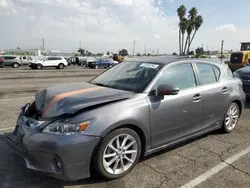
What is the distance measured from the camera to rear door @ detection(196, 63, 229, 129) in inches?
173

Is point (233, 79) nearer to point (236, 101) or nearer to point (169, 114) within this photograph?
point (236, 101)

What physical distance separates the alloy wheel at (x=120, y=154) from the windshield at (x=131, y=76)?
2.43 feet

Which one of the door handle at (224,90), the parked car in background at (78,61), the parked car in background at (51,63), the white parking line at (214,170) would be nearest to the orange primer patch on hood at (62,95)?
the white parking line at (214,170)

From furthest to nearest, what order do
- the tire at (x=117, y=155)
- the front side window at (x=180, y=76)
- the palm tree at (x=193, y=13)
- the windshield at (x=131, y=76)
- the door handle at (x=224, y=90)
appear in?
1. the palm tree at (x=193, y=13)
2. the door handle at (x=224, y=90)
3. the front side window at (x=180, y=76)
4. the windshield at (x=131, y=76)
5. the tire at (x=117, y=155)

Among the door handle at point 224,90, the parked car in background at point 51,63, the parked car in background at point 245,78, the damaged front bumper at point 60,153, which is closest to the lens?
the damaged front bumper at point 60,153

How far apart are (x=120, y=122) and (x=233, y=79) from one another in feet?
10.1

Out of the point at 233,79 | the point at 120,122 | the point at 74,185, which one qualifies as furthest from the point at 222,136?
the point at 74,185

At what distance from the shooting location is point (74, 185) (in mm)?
3125

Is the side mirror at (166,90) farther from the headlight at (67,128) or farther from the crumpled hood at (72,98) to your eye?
the headlight at (67,128)

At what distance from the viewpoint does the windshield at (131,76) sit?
12.4ft

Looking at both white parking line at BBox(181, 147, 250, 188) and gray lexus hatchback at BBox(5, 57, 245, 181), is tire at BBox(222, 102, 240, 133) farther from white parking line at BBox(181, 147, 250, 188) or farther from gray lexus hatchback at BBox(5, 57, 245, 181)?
white parking line at BBox(181, 147, 250, 188)

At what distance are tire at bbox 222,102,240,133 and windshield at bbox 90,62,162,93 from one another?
6.63ft

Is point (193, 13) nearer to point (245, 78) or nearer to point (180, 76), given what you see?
point (245, 78)

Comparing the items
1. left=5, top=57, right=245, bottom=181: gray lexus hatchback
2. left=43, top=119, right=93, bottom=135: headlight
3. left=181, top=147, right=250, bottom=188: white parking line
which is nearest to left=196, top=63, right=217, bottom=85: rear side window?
left=5, top=57, right=245, bottom=181: gray lexus hatchback
